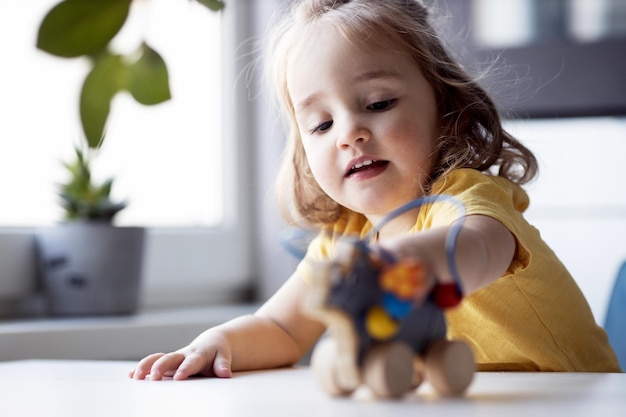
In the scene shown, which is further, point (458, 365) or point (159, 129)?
point (159, 129)

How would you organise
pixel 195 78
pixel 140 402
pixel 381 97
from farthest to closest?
1. pixel 195 78
2. pixel 381 97
3. pixel 140 402

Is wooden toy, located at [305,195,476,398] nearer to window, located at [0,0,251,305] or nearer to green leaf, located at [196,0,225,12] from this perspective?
green leaf, located at [196,0,225,12]

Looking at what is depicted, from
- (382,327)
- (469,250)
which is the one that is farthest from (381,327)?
(469,250)

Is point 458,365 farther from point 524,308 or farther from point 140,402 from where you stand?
point 524,308

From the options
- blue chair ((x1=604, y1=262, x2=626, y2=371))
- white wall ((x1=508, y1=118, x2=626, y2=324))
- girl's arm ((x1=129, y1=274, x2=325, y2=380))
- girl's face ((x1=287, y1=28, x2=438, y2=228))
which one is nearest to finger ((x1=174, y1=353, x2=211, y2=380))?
girl's arm ((x1=129, y1=274, x2=325, y2=380))

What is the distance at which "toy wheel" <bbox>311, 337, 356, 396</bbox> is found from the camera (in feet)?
2.00

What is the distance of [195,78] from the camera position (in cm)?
202

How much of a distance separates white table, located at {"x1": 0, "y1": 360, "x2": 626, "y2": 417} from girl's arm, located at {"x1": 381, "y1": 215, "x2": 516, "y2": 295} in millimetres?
90

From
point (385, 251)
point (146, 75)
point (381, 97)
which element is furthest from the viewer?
point (381, 97)

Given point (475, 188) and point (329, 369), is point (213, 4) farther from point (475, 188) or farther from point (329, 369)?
point (475, 188)

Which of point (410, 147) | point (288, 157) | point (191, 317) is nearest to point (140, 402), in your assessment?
point (410, 147)

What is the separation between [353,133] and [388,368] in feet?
1.44

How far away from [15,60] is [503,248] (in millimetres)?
1103

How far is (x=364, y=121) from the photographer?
995mm
